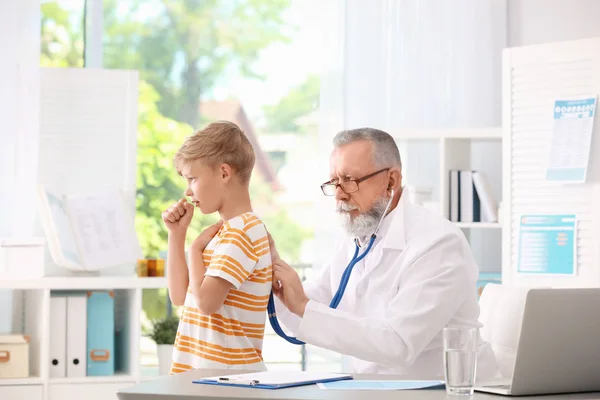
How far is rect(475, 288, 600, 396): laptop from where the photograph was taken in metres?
1.55

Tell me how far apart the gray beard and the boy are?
30cm

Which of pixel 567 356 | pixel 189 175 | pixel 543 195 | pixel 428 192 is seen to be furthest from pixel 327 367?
pixel 567 356

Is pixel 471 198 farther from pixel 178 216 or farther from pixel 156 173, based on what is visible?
pixel 156 173

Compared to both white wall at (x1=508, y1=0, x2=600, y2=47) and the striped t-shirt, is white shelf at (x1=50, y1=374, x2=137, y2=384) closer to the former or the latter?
the striped t-shirt

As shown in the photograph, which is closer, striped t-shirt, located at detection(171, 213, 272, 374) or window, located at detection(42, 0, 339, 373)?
striped t-shirt, located at detection(171, 213, 272, 374)

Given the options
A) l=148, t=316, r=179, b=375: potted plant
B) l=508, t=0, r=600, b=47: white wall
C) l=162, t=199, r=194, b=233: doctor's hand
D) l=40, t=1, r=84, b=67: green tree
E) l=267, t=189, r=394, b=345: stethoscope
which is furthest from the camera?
l=40, t=1, r=84, b=67: green tree

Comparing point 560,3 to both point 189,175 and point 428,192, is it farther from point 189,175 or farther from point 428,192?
point 189,175

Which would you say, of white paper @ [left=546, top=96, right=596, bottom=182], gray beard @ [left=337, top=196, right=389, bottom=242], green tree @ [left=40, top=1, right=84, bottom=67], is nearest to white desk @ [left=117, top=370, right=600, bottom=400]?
gray beard @ [left=337, top=196, right=389, bottom=242]

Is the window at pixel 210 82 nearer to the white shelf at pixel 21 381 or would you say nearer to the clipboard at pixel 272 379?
the white shelf at pixel 21 381

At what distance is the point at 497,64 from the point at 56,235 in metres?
2.32

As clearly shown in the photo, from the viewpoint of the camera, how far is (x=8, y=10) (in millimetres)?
3941

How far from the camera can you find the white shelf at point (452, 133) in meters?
4.15

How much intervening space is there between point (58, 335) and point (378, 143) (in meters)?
1.67

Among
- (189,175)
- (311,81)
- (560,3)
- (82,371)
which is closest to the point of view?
(189,175)
